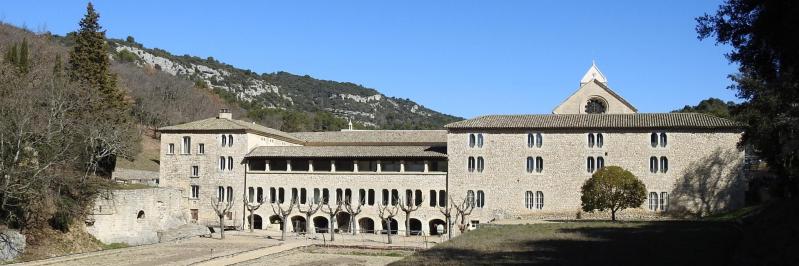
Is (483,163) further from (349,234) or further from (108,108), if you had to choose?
(108,108)

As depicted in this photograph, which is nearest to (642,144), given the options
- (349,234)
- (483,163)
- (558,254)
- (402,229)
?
(483,163)

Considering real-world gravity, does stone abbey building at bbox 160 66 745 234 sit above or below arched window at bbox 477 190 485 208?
above

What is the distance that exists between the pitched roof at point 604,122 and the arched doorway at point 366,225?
354 inches

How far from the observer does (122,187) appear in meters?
45.1

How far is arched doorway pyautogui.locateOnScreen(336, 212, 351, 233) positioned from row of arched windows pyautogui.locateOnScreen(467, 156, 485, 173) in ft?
31.4

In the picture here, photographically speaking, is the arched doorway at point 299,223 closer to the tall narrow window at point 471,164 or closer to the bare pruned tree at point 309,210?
the bare pruned tree at point 309,210

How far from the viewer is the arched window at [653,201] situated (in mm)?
45438

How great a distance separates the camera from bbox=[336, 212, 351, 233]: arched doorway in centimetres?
5192

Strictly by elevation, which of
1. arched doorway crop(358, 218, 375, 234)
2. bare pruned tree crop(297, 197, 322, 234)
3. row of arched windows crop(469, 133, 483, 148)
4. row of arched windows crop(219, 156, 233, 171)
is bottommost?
arched doorway crop(358, 218, 375, 234)

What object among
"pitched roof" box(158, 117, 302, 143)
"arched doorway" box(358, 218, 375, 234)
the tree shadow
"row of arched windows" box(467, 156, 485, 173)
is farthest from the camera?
"pitched roof" box(158, 117, 302, 143)

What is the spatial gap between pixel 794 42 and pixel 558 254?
10.8 meters

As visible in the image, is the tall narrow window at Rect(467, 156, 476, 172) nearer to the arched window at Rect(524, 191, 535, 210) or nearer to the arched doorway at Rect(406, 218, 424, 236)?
the arched window at Rect(524, 191, 535, 210)

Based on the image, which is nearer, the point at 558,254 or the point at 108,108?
the point at 558,254

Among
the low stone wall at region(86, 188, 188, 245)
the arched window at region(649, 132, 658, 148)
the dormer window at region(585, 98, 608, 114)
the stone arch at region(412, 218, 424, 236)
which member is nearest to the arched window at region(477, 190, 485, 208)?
the stone arch at region(412, 218, 424, 236)
